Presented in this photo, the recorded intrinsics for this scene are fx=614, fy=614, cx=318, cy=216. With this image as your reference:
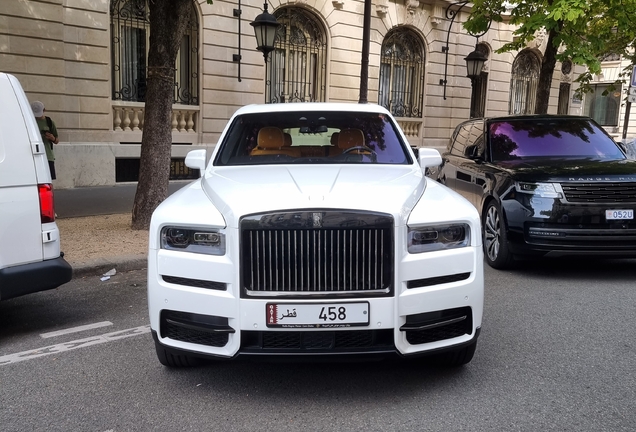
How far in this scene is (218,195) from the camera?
148 inches

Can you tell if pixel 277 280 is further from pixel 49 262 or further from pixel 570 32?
pixel 570 32

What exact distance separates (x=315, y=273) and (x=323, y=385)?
863mm

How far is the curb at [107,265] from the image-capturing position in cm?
690

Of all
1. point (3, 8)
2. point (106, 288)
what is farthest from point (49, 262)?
→ point (3, 8)

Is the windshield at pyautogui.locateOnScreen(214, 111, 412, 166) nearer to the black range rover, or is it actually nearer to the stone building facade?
the black range rover

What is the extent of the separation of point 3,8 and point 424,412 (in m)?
12.8

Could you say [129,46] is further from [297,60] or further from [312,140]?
[312,140]

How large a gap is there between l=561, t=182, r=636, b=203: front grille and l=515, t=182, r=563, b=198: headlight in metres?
0.17

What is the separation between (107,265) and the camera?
7.12 meters

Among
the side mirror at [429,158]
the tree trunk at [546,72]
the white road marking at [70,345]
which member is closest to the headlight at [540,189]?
the side mirror at [429,158]

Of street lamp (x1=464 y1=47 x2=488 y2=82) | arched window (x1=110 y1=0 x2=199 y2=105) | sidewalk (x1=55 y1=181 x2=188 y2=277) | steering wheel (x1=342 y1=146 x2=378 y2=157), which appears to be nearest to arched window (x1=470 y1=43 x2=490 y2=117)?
street lamp (x1=464 y1=47 x2=488 y2=82)

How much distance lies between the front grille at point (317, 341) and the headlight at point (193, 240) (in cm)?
51

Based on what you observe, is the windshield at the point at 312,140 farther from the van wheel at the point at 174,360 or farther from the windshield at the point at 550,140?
the windshield at the point at 550,140

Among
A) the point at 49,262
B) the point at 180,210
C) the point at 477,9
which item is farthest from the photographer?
the point at 477,9
